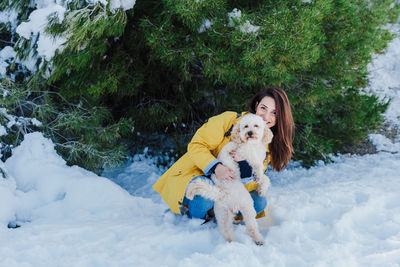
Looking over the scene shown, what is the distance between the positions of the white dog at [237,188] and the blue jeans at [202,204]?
11 cm

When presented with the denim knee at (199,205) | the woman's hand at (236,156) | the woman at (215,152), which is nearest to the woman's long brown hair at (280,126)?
the woman at (215,152)

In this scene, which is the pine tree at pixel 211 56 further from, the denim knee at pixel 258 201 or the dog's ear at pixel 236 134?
the denim knee at pixel 258 201

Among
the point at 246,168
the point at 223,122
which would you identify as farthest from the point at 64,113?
the point at 246,168

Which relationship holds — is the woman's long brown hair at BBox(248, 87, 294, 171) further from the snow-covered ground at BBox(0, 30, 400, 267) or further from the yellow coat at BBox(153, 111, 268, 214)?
the snow-covered ground at BBox(0, 30, 400, 267)

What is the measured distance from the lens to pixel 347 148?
606cm

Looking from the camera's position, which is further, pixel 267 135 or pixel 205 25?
pixel 205 25

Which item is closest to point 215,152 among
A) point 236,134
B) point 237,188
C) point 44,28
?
point 236,134

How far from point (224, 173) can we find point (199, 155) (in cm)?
28

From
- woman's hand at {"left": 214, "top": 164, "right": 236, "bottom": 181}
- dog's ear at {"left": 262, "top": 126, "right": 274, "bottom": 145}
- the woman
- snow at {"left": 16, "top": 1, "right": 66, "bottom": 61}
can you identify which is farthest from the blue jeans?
snow at {"left": 16, "top": 1, "right": 66, "bottom": 61}

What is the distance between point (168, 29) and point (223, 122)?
4.63ft

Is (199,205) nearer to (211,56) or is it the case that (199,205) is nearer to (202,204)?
(202,204)

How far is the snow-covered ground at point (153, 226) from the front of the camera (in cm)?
224

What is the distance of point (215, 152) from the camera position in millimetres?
2859

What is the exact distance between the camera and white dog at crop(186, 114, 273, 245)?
2.49m
